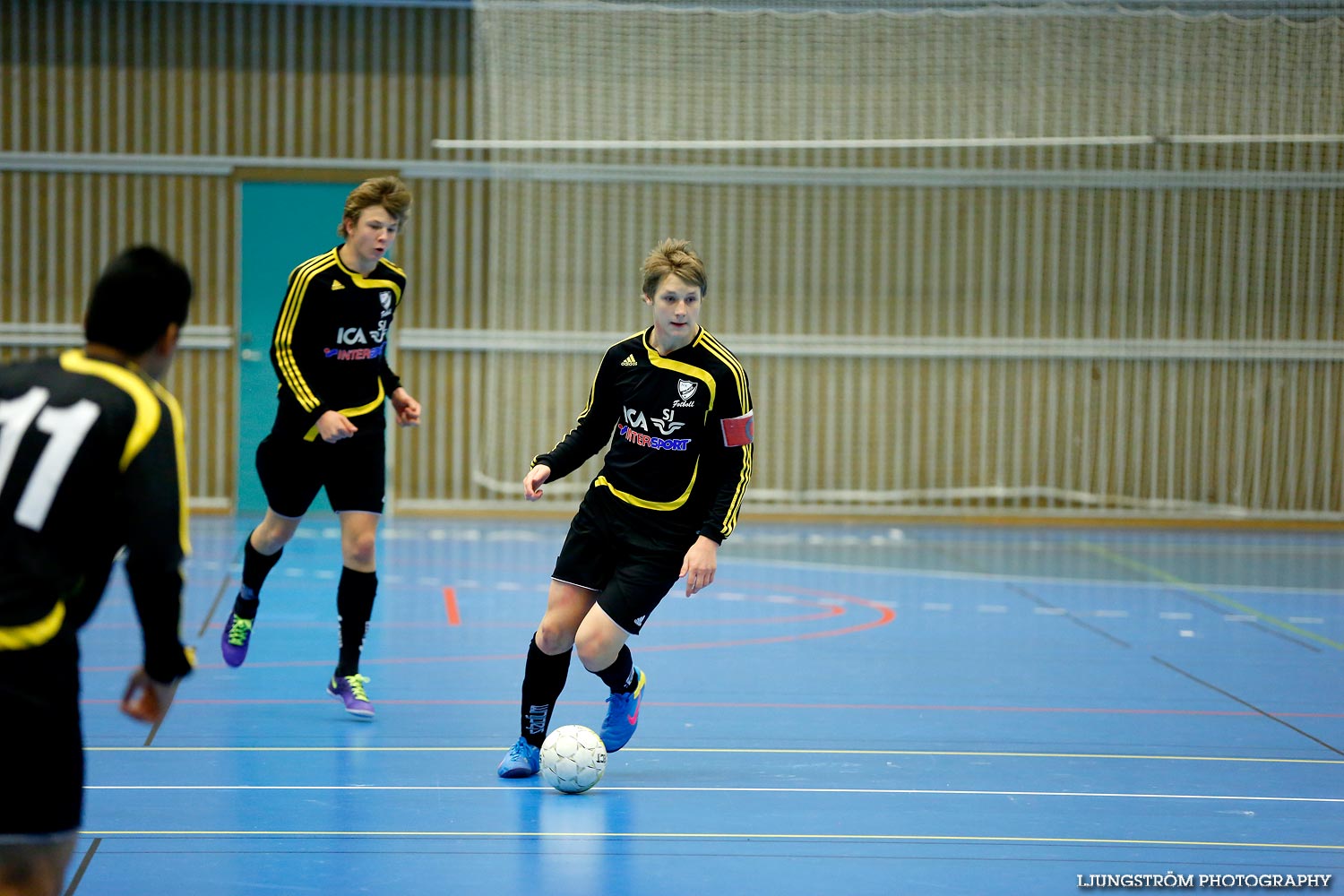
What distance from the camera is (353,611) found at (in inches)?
210

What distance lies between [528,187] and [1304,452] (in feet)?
26.3

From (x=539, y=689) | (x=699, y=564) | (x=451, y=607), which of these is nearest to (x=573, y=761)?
(x=539, y=689)

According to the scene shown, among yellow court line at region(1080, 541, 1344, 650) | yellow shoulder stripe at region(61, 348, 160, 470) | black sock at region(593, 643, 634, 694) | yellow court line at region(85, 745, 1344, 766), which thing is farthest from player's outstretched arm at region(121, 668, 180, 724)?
yellow court line at region(1080, 541, 1344, 650)

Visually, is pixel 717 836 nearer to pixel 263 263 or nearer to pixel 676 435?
pixel 676 435

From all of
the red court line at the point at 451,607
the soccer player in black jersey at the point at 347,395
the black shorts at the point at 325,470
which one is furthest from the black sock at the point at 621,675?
the red court line at the point at 451,607

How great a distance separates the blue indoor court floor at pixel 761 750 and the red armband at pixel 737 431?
1064mm

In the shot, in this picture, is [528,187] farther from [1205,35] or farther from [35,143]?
[1205,35]

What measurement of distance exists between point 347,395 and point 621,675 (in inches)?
63.3

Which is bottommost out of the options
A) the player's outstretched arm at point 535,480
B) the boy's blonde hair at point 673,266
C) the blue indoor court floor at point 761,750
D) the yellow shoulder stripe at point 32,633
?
the blue indoor court floor at point 761,750

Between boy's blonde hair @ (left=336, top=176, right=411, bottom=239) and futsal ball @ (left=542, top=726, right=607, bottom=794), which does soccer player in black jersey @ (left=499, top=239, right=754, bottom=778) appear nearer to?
futsal ball @ (left=542, top=726, right=607, bottom=794)

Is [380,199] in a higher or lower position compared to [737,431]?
higher

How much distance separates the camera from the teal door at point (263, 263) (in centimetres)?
1386

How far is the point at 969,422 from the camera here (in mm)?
14039

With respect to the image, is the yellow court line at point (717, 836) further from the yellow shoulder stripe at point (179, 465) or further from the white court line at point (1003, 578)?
the white court line at point (1003, 578)
